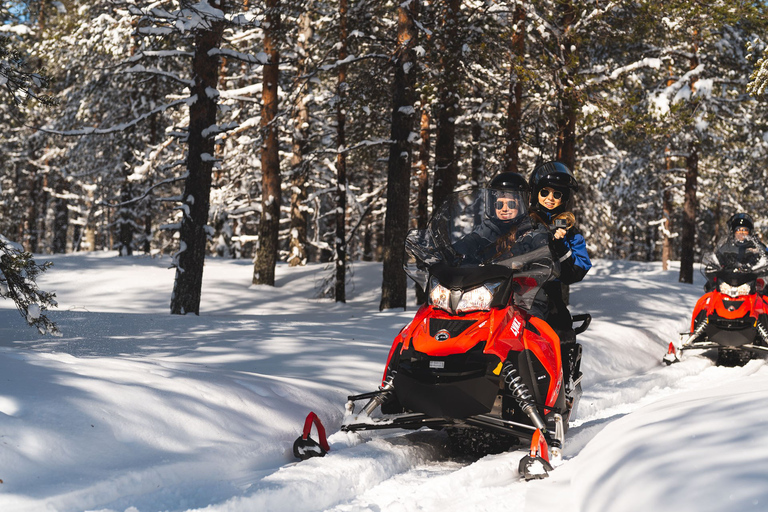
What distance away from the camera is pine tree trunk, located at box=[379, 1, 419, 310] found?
1371cm

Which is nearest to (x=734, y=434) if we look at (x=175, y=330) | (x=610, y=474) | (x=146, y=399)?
(x=610, y=474)

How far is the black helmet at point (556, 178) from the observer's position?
5922 mm

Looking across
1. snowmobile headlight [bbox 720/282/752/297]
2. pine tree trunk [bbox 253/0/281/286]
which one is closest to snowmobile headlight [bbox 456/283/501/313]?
snowmobile headlight [bbox 720/282/752/297]

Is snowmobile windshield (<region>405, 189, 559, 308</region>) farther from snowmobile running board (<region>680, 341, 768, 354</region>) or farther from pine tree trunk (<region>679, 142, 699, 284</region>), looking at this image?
pine tree trunk (<region>679, 142, 699, 284</region>)

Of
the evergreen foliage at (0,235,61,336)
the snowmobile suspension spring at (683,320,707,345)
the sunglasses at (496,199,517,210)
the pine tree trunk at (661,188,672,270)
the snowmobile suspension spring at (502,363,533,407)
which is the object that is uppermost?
the pine tree trunk at (661,188,672,270)

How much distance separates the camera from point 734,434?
3.37 m

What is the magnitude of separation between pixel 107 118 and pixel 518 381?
25072mm

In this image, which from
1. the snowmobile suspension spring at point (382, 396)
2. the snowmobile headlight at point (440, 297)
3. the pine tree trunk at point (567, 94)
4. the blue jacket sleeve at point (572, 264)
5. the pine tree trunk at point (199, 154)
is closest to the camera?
the snowmobile headlight at point (440, 297)

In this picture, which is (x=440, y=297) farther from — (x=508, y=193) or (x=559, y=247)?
(x=559, y=247)

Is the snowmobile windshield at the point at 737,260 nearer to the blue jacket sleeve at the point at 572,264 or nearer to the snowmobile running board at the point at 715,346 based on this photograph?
the snowmobile running board at the point at 715,346

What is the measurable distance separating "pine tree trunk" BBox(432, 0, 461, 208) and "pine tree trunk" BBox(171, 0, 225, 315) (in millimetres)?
3943

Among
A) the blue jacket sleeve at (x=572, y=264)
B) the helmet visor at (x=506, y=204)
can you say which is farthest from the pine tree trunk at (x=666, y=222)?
the helmet visor at (x=506, y=204)

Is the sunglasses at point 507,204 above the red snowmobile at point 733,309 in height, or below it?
above

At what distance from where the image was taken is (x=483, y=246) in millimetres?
4957
